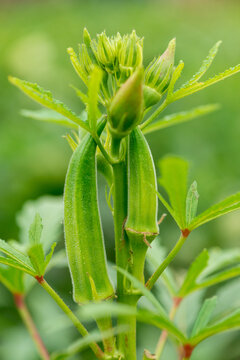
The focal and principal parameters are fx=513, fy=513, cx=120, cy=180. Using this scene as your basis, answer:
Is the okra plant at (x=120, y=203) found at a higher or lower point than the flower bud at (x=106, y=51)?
lower

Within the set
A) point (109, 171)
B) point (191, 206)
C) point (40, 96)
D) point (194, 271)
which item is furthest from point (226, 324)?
point (40, 96)

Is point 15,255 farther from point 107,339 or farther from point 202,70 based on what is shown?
point 202,70

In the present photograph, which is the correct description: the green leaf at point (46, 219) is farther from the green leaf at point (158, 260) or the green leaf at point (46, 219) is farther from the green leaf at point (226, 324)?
the green leaf at point (226, 324)

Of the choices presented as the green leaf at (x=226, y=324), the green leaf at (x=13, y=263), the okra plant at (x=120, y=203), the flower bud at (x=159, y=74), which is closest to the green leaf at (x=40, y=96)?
the okra plant at (x=120, y=203)

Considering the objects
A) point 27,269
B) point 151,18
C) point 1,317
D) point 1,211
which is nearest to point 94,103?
point 27,269

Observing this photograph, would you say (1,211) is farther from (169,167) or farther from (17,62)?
(169,167)

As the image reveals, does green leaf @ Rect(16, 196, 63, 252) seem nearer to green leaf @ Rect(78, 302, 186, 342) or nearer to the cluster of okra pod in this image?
the cluster of okra pod
